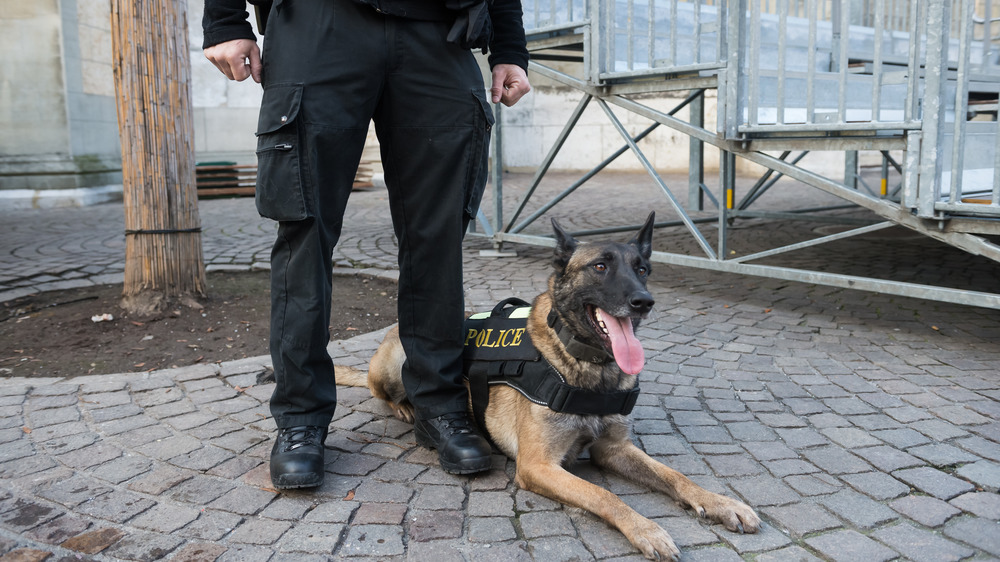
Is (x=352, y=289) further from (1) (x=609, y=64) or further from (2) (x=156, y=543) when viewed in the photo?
(2) (x=156, y=543)

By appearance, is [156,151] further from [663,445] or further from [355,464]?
[663,445]

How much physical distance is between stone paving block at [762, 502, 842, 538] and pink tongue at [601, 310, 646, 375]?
2.15ft

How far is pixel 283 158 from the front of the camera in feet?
8.65

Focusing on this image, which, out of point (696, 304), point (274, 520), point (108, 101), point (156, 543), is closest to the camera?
point (156, 543)

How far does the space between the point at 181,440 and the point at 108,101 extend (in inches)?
447

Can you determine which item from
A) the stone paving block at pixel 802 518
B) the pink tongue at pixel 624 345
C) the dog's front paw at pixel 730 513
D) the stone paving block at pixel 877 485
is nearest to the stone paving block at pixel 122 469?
the pink tongue at pixel 624 345

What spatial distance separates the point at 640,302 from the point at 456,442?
0.87 metres

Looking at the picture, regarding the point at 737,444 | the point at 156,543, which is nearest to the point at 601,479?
the point at 737,444

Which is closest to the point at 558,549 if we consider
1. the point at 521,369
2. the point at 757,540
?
the point at 757,540

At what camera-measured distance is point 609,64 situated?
20.0ft

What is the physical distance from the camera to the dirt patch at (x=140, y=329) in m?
4.37

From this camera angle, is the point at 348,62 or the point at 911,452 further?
the point at 911,452

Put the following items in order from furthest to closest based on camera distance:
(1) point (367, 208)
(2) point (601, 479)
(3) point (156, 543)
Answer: (1) point (367, 208)
(2) point (601, 479)
(3) point (156, 543)

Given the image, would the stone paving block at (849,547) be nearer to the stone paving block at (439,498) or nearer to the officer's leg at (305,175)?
the stone paving block at (439,498)
